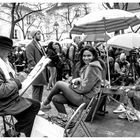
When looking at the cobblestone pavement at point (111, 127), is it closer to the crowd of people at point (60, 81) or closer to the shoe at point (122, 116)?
the shoe at point (122, 116)

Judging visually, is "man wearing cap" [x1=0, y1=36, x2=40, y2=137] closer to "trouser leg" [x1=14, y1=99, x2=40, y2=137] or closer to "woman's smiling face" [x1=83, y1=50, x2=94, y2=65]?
"trouser leg" [x1=14, y1=99, x2=40, y2=137]

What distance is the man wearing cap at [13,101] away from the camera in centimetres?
241

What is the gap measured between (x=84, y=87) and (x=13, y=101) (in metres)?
1.44

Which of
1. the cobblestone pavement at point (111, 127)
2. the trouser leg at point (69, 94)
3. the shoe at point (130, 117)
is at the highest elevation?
the trouser leg at point (69, 94)

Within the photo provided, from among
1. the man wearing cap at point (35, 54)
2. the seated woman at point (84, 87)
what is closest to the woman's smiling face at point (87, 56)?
the seated woman at point (84, 87)

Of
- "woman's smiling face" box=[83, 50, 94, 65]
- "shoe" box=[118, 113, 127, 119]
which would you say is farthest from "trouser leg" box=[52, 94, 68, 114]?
"shoe" box=[118, 113, 127, 119]

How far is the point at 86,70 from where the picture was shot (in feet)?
12.1

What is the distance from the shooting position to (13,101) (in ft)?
8.23

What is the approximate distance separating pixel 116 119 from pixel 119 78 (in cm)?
189

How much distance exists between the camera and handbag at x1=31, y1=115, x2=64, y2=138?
8.69 ft

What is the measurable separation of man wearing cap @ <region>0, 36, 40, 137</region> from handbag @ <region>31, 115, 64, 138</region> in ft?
0.22

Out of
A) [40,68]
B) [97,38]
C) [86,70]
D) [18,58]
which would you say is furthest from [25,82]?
[18,58]

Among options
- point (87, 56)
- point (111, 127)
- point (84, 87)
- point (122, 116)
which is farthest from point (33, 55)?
point (122, 116)

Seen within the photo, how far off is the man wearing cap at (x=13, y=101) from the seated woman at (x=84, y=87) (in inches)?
41.4
